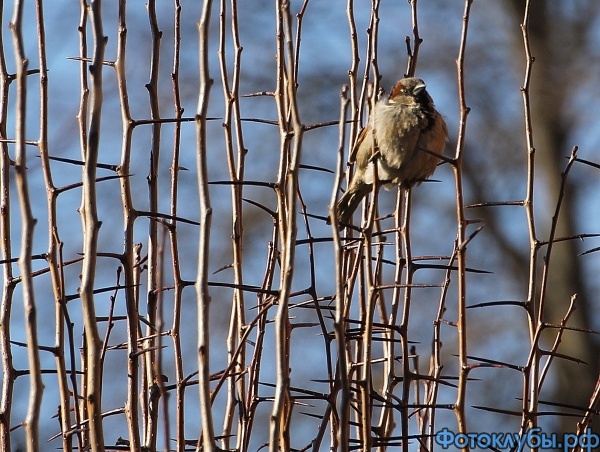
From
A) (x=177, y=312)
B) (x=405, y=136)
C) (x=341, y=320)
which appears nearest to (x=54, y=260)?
(x=177, y=312)

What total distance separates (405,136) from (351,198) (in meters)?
0.41

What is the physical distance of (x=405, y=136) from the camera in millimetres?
3613

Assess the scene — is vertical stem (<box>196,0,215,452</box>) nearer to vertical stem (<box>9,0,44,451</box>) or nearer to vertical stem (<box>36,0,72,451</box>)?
vertical stem (<box>9,0,44,451</box>)

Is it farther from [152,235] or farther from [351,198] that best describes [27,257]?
[351,198]

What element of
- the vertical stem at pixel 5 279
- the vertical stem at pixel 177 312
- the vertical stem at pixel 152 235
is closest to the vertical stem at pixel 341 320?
the vertical stem at pixel 177 312

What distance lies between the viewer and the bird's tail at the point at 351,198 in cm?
381

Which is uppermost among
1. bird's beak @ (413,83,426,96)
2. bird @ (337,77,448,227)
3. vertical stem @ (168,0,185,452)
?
bird's beak @ (413,83,426,96)

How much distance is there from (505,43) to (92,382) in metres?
9.26

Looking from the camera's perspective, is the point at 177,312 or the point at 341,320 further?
the point at 177,312

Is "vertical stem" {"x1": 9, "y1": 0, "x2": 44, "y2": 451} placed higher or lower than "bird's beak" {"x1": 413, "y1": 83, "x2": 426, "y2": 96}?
lower

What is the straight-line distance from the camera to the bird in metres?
3.61

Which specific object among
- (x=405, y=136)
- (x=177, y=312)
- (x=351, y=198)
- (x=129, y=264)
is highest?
(x=405, y=136)

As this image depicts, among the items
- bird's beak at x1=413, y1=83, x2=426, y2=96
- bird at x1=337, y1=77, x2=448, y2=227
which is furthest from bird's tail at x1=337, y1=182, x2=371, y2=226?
bird's beak at x1=413, y1=83, x2=426, y2=96

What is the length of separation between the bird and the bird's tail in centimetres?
2
